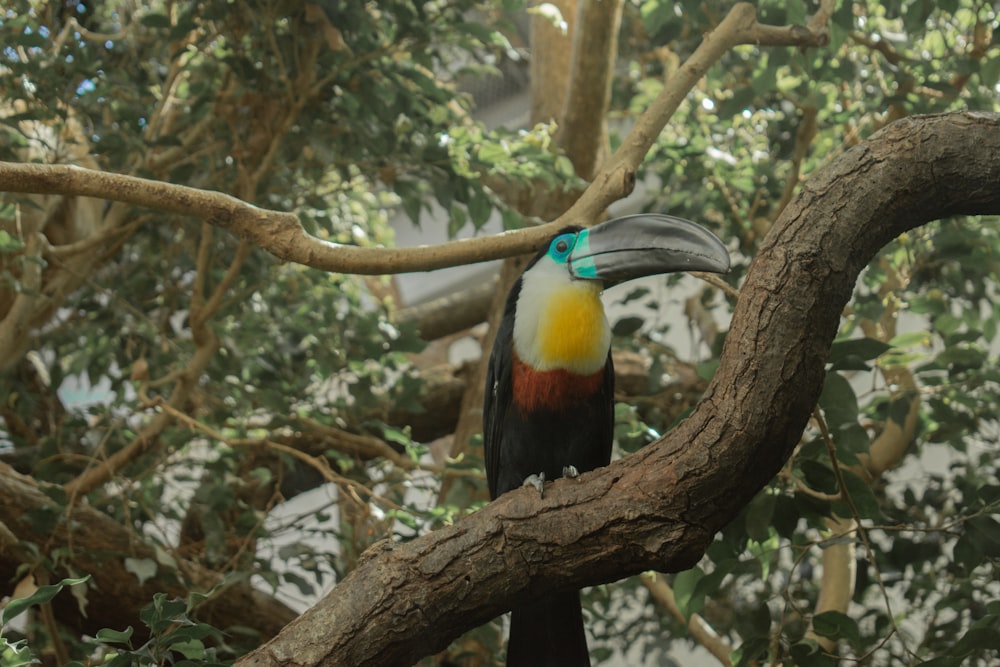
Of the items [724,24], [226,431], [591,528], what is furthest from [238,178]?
[591,528]

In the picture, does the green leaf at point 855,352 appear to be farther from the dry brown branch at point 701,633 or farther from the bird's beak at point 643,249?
the dry brown branch at point 701,633

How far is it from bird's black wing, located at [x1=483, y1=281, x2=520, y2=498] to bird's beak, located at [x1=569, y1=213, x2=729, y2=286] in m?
0.28

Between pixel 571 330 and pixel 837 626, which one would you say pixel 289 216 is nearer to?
pixel 571 330

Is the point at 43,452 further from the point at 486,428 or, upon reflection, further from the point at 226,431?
the point at 486,428

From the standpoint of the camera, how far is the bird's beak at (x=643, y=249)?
1.94 meters

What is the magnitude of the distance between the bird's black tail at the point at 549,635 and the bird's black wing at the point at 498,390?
1.49ft

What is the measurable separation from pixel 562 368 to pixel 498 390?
23 centimetres

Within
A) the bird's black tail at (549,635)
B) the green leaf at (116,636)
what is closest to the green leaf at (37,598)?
the green leaf at (116,636)

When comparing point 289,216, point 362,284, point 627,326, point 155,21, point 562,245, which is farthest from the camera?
point 362,284

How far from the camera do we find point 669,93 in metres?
2.47

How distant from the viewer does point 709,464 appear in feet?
5.30

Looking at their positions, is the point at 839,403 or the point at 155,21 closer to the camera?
the point at 839,403

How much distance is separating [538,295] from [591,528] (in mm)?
753

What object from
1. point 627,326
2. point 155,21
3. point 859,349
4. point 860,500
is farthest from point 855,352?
point 155,21
